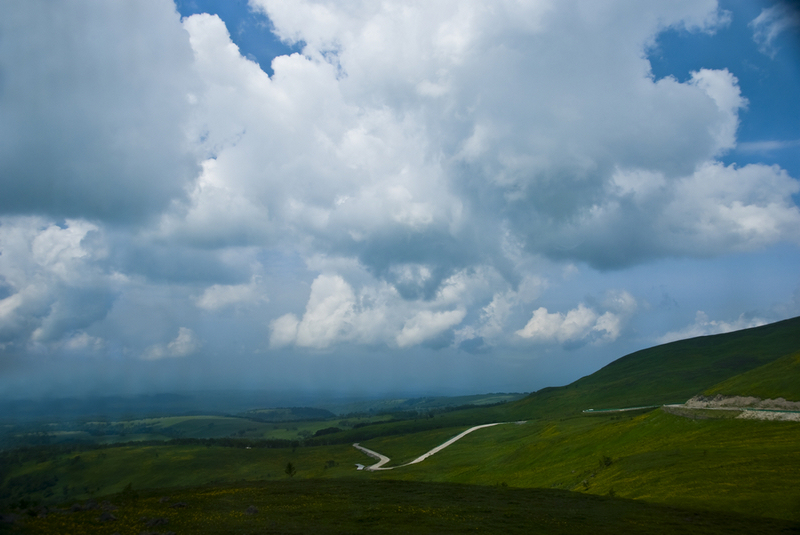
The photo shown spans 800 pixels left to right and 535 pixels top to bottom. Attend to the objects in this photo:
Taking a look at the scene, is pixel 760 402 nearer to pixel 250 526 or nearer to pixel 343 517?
pixel 343 517

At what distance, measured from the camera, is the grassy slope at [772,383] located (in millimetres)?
72875

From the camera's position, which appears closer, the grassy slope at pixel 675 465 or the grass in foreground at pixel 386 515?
the grass in foreground at pixel 386 515

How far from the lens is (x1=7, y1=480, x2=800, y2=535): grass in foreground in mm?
40125

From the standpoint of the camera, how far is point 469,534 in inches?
1576

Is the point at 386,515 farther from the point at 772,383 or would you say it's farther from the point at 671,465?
the point at 772,383

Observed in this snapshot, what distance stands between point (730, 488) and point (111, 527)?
64.0 m

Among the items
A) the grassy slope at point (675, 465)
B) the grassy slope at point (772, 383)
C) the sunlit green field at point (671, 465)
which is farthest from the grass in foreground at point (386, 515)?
the grassy slope at point (772, 383)

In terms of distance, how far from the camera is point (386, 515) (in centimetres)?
4706

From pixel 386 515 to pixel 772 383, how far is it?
75101 mm

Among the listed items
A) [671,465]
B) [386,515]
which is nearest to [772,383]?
[671,465]

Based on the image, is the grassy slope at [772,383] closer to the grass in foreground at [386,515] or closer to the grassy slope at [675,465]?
the grassy slope at [675,465]

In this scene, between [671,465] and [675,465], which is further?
[671,465]

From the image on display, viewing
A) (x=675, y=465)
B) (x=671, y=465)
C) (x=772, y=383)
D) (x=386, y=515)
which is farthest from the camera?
(x=772, y=383)

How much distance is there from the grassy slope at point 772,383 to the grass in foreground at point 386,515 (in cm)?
4390
